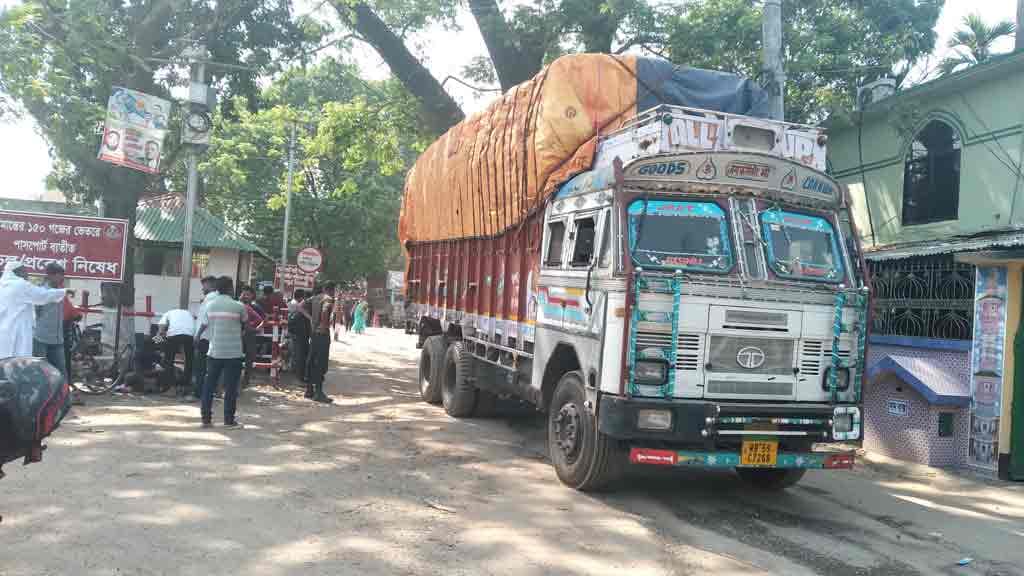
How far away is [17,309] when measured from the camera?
8.53 m

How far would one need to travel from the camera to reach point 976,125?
38.2ft

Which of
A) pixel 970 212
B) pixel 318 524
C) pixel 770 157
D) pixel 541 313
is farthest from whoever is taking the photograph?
pixel 970 212

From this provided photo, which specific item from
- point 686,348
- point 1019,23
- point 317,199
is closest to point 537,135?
point 686,348

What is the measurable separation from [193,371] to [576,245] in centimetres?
720

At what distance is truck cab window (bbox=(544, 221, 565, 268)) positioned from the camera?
25.2ft

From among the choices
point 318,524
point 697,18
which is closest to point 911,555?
point 318,524

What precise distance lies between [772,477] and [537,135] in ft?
13.1

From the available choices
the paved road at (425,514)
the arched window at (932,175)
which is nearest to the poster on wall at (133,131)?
the paved road at (425,514)

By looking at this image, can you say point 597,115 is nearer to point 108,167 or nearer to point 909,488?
point 909,488

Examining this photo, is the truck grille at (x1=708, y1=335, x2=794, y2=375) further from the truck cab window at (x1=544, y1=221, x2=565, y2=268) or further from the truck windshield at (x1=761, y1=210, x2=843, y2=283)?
the truck cab window at (x1=544, y1=221, x2=565, y2=268)

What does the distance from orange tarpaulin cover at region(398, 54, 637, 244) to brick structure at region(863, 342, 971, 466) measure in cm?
434

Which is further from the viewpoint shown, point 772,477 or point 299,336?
point 299,336

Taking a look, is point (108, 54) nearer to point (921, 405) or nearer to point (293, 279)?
point (293, 279)

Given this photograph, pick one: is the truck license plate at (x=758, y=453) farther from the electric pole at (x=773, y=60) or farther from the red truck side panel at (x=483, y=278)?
the electric pole at (x=773, y=60)
